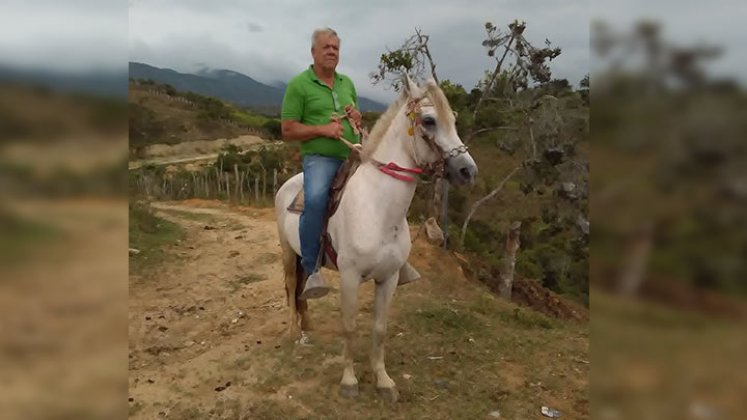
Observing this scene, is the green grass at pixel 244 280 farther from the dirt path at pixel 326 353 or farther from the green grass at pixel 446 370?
the green grass at pixel 446 370

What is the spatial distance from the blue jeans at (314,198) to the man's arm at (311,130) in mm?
181

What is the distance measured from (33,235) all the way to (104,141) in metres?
0.19

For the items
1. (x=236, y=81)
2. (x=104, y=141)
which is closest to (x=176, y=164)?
(x=236, y=81)

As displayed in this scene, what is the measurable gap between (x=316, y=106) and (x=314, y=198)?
0.59 m

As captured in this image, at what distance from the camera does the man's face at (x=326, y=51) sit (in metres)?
3.29

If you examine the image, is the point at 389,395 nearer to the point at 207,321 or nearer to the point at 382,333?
the point at 382,333

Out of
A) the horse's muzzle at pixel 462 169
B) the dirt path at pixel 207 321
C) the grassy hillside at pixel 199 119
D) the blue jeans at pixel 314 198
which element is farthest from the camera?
the grassy hillside at pixel 199 119

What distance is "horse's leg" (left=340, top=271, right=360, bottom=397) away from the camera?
327cm

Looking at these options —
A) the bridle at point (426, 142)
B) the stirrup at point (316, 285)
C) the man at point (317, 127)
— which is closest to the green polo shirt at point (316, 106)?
the man at point (317, 127)

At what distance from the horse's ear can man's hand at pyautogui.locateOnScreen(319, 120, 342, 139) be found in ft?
1.74

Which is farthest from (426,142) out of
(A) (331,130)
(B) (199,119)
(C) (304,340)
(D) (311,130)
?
(B) (199,119)

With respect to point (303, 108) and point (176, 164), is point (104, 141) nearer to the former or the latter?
point (303, 108)

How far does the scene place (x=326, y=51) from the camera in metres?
3.29

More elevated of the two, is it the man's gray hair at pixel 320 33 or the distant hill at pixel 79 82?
the man's gray hair at pixel 320 33
